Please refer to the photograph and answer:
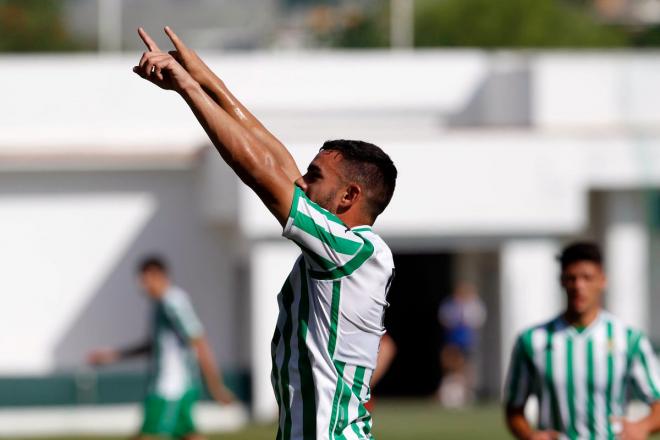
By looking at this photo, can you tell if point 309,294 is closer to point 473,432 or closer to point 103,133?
point 473,432

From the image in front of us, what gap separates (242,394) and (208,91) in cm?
2095

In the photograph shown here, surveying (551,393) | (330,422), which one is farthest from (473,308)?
(330,422)

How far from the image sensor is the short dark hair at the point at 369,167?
214 inches

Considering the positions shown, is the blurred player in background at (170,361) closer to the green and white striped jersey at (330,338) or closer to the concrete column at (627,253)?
the green and white striped jersey at (330,338)

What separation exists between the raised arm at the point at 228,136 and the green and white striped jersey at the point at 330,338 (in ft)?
0.84

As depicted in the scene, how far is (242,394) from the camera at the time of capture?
85.8 feet

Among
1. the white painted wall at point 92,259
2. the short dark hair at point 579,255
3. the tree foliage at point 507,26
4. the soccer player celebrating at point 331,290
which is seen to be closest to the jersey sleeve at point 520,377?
the short dark hair at point 579,255

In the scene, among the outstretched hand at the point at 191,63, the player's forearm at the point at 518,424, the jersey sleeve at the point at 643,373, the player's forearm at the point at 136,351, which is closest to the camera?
the outstretched hand at the point at 191,63

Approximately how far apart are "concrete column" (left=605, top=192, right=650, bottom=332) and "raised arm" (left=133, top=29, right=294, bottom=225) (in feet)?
70.4

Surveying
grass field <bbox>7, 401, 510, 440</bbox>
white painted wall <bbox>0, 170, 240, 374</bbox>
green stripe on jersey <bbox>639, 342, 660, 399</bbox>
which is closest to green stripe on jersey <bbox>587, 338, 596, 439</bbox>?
green stripe on jersey <bbox>639, 342, 660, 399</bbox>

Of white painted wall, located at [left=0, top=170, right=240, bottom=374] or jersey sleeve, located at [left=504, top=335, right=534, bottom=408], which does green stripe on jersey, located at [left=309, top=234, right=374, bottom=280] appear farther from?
white painted wall, located at [left=0, top=170, right=240, bottom=374]

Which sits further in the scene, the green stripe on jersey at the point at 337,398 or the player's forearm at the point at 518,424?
the player's forearm at the point at 518,424

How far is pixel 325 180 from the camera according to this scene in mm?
5453

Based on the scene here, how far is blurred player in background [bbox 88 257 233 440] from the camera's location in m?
13.8
